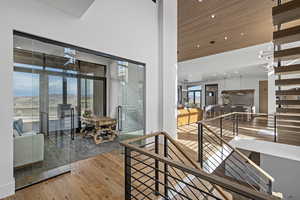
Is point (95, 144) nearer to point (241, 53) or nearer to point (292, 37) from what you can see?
point (292, 37)

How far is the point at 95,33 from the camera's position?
2.88 metres

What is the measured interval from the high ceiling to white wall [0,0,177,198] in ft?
2.21

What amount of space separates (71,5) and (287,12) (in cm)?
283

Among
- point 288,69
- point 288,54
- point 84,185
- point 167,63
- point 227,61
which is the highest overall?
point 227,61

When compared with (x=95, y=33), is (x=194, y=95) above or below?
below

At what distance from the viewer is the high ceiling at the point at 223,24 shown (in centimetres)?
390

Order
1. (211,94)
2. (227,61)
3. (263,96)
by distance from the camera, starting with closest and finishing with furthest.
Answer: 1. (227,61)
2. (263,96)
3. (211,94)

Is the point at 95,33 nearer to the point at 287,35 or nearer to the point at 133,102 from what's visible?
the point at 133,102

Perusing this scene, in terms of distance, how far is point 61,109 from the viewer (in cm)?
285

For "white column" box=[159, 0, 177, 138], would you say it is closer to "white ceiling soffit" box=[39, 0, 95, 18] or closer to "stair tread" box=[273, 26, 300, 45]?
"white ceiling soffit" box=[39, 0, 95, 18]

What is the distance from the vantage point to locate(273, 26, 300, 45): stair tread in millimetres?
1613

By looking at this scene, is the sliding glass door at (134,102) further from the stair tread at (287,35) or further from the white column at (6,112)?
the stair tread at (287,35)

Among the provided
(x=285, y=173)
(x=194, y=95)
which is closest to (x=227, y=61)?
(x=285, y=173)

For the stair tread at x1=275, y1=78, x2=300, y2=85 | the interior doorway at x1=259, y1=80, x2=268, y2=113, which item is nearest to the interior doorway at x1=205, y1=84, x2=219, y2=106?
the interior doorway at x1=259, y1=80, x2=268, y2=113
